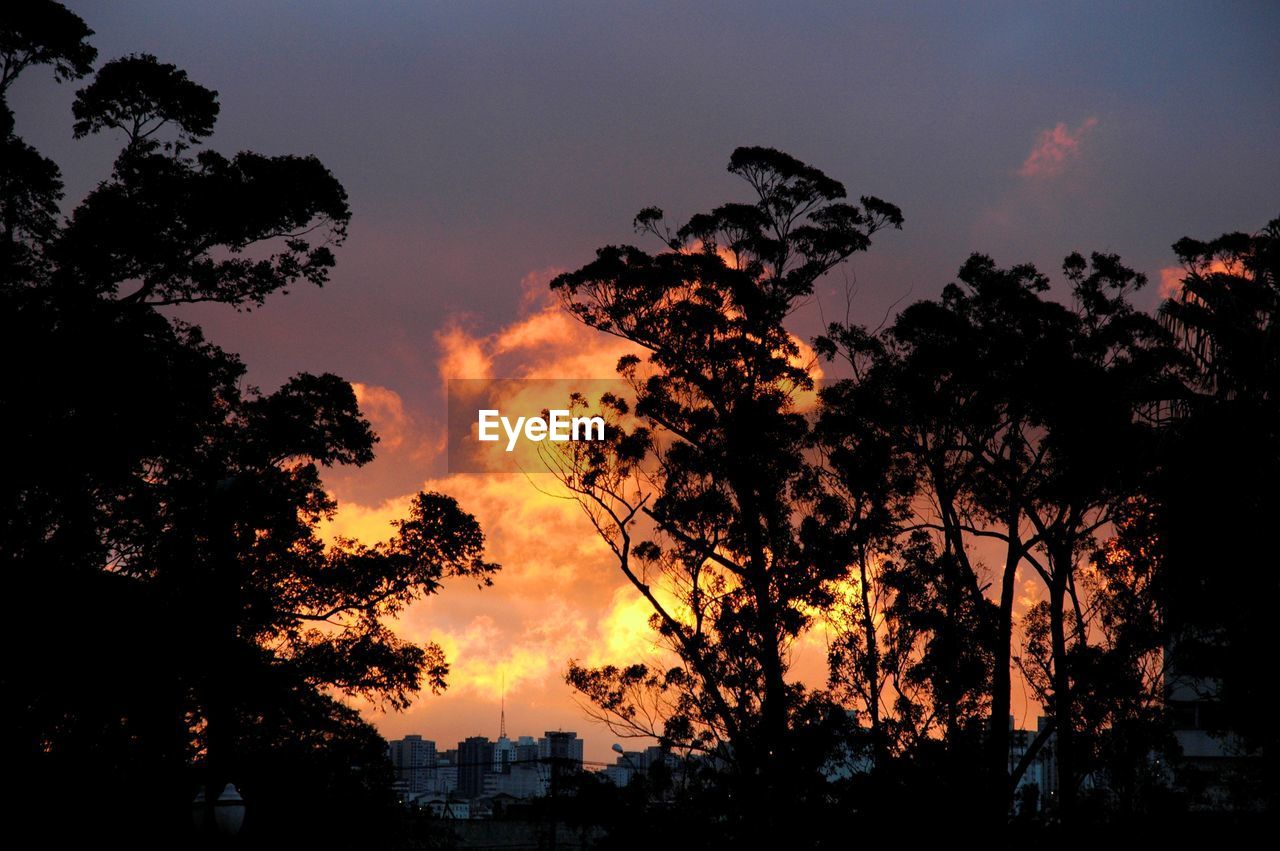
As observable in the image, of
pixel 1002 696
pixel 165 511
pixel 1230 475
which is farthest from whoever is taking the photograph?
pixel 1002 696

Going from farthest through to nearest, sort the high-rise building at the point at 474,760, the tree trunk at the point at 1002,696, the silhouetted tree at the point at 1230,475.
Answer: the high-rise building at the point at 474,760 → the tree trunk at the point at 1002,696 → the silhouetted tree at the point at 1230,475

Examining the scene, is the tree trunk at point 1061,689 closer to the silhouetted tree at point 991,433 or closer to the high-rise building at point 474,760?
the silhouetted tree at point 991,433

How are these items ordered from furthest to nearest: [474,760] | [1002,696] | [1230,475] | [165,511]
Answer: [474,760] → [1002,696] → [165,511] → [1230,475]

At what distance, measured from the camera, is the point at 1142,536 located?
26438 mm

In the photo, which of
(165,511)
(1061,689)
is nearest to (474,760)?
(1061,689)

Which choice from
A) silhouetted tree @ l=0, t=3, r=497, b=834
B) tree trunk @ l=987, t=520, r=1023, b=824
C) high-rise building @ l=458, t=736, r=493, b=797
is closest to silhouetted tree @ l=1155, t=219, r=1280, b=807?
tree trunk @ l=987, t=520, r=1023, b=824

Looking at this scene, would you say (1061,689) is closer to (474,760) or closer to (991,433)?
(991,433)

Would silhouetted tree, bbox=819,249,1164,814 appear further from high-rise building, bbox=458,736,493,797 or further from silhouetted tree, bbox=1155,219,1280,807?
high-rise building, bbox=458,736,493,797

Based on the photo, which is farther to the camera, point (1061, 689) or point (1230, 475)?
point (1061, 689)

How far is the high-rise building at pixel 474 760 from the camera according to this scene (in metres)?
154

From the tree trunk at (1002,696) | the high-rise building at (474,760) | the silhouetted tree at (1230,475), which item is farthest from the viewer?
the high-rise building at (474,760)

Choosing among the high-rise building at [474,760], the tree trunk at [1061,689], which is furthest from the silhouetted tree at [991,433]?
the high-rise building at [474,760]

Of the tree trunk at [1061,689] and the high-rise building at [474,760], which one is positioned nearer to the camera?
the tree trunk at [1061,689]

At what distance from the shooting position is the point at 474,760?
156m
